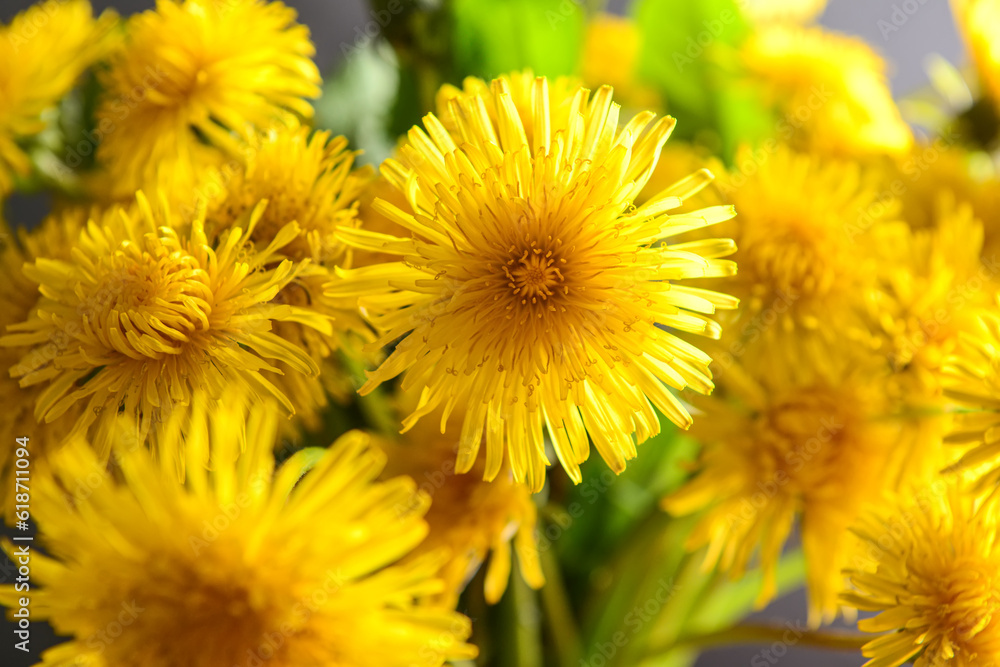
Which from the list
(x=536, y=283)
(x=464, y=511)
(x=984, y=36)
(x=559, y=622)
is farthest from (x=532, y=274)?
→ (x=984, y=36)

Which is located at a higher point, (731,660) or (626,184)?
(626,184)

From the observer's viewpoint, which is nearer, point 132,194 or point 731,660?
point 132,194

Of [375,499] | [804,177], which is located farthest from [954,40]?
[375,499]

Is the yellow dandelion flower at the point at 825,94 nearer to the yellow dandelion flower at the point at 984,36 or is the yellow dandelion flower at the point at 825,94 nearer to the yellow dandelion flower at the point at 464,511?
the yellow dandelion flower at the point at 984,36

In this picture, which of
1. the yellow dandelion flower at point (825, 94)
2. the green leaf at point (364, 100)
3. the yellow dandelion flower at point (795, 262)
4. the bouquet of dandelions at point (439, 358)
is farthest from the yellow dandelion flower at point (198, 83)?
the yellow dandelion flower at point (825, 94)

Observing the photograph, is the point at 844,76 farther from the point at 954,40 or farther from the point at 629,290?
the point at 954,40

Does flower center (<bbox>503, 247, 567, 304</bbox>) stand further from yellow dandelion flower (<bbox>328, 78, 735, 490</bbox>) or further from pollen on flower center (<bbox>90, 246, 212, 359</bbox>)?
pollen on flower center (<bbox>90, 246, 212, 359</bbox>)

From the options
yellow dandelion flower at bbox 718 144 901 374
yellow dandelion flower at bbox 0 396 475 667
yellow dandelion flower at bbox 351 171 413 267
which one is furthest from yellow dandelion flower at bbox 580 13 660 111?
yellow dandelion flower at bbox 0 396 475 667
